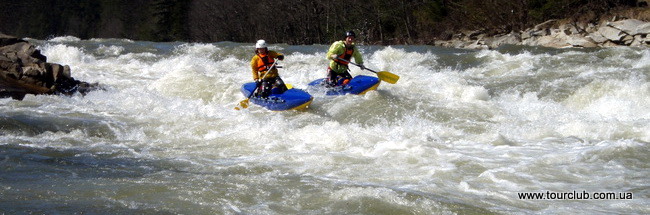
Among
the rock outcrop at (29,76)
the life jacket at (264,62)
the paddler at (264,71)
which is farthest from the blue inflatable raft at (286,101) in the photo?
the rock outcrop at (29,76)

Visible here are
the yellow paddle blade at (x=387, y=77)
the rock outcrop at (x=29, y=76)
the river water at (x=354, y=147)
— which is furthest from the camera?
the rock outcrop at (x=29, y=76)

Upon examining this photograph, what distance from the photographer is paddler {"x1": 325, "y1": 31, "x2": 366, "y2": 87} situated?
10.2 metres

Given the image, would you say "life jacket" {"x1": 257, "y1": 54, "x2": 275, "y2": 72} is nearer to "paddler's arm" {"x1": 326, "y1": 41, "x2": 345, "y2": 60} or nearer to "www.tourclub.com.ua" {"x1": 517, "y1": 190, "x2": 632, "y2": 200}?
"paddler's arm" {"x1": 326, "y1": 41, "x2": 345, "y2": 60}

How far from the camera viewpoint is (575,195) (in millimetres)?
4902

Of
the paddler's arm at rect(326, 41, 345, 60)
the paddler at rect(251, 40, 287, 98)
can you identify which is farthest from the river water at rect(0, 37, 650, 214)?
the paddler's arm at rect(326, 41, 345, 60)

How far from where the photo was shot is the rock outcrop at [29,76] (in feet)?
35.4

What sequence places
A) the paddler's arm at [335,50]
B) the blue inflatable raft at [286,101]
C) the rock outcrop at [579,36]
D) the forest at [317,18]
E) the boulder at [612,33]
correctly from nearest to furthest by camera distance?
1. the blue inflatable raft at [286,101]
2. the paddler's arm at [335,50]
3. the rock outcrop at [579,36]
4. the boulder at [612,33]
5. the forest at [317,18]

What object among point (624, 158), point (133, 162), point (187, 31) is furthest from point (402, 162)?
point (187, 31)

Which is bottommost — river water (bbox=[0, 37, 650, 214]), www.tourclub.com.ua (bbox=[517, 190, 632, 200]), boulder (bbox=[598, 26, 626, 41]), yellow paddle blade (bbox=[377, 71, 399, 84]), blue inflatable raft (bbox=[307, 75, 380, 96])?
www.tourclub.com.ua (bbox=[517, 190, 632, 200])

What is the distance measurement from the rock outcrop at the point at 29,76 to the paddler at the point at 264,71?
395 cm

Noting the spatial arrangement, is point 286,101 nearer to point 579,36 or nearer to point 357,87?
point 357,87

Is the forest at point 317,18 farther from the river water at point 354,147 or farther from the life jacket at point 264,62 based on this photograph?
the life jacket at point 264,62

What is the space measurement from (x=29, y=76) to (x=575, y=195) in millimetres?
9727

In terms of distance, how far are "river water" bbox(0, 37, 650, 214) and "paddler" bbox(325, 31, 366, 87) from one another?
453 mm
